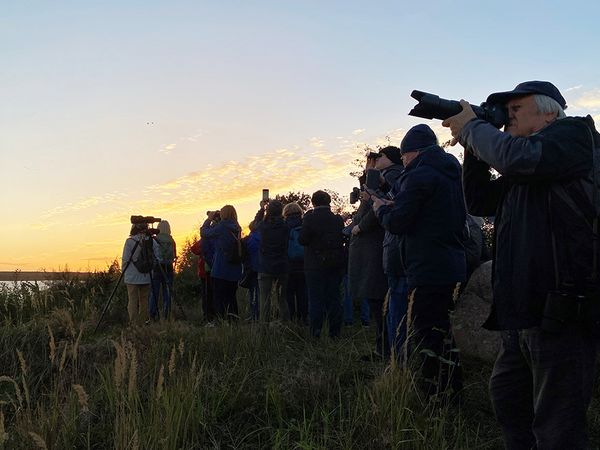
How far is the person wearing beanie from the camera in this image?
13.1 ft

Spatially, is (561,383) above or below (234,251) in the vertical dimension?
below

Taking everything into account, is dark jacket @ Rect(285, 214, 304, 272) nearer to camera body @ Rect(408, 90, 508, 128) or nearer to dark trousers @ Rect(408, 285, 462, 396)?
dark trousers @ Rect(408, 285, 462, 396)

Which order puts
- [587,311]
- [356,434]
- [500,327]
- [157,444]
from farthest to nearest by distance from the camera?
[356,434] → [157,444] → [500,327] → [587,311]

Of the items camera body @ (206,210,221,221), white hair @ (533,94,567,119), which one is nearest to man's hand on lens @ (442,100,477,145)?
white hair @ (533,94,567,119)

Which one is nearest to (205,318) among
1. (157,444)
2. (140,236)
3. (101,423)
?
(140,236)

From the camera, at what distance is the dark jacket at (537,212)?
2283mm

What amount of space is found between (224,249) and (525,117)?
644 cm

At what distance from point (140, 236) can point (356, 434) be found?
261 inches

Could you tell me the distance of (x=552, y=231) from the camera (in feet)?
7.66

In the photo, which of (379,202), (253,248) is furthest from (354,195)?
(253,248)

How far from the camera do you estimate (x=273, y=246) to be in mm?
8055

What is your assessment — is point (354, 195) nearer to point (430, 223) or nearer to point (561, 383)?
point (430, 223)

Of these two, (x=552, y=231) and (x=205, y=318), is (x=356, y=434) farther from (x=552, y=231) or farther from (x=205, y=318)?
(x=205, y=318)

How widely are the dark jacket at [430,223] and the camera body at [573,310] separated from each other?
5.57 feet
